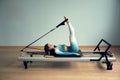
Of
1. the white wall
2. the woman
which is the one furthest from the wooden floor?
the white wall

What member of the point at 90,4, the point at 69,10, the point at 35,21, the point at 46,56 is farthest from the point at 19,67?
the point at 90,4

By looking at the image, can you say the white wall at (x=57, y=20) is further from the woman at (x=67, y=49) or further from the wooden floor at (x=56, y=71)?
the woman at (x=67, y=49)

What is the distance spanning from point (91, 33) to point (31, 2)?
1293mm

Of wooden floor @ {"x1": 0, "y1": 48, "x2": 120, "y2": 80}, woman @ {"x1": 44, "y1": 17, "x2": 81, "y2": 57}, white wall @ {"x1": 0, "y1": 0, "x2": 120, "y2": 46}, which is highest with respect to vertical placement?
white wall @ {"x1": 0, "y1": 0, "x2": 120, "y2": 46}

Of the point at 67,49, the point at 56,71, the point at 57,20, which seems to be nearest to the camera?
the point at 56,71

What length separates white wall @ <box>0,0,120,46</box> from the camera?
417 centimetres

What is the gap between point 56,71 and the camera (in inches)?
121

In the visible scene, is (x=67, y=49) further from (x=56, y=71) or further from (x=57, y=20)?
(x=57, y=20)

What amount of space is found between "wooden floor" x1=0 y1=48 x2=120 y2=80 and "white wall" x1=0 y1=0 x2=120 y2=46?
816 mm

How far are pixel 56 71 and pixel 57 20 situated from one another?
4.61 feet

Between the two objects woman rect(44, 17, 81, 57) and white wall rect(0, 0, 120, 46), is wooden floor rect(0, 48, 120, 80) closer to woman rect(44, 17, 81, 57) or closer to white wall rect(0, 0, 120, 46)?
woman rect(44, 17, 81, 57)

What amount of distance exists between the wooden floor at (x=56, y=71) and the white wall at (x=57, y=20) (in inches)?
32.1

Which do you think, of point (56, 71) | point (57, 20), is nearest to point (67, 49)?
point (56, 71)

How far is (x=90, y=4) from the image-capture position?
13.7 feet
